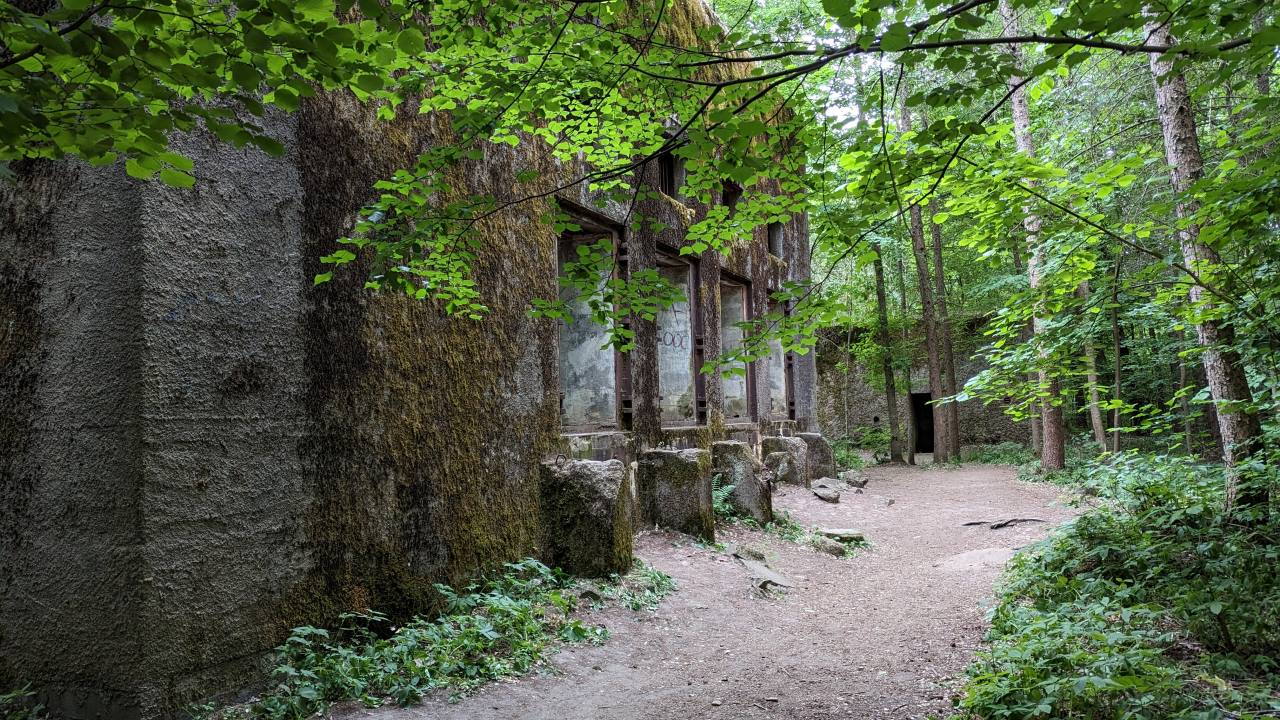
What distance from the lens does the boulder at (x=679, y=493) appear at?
888 centimetres

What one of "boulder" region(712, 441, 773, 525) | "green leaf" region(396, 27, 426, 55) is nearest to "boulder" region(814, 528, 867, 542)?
"boulder" region(712, 441, 773, 525)

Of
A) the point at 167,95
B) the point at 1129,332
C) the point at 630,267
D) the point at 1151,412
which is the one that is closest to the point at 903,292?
the point at 1129,332

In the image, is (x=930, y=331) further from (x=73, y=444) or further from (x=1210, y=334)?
(x=73, y=444)

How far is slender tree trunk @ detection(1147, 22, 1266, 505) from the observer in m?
5.75

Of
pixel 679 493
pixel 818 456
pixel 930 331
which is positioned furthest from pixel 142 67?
pixel 930 331

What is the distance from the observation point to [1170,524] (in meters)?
5.71

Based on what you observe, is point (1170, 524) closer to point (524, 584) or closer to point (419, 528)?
point (524, 584)

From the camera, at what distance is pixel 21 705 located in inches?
152

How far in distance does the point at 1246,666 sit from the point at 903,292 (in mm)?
19765

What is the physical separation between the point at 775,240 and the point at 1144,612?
12376 mm

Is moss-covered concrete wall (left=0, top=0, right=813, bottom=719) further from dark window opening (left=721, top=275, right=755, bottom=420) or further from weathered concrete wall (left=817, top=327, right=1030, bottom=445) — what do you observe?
weathered concrete wall (left=817, top=327, right=1030, bottom=445)

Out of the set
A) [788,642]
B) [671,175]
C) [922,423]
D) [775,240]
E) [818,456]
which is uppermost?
[671,175]

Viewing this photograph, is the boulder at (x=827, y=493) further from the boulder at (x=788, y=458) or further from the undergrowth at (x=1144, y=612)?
the undergrowth at (x=1144, y=612)

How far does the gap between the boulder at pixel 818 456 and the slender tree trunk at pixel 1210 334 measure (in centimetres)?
943
